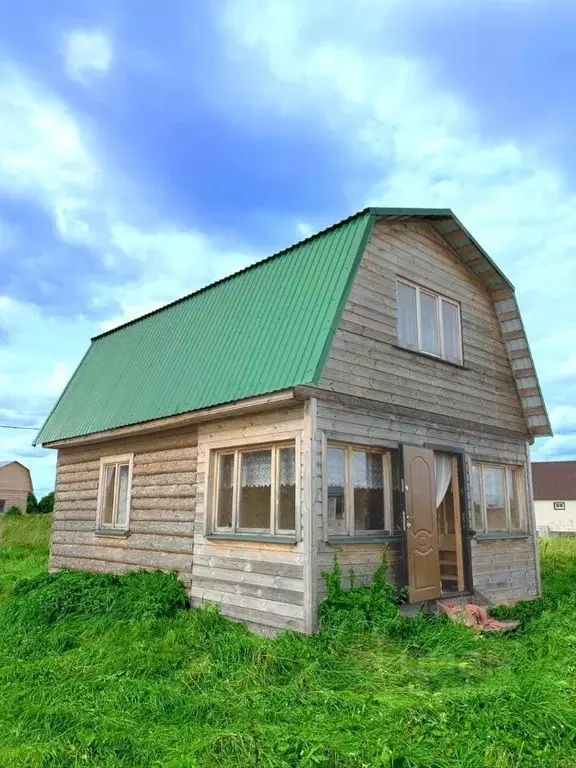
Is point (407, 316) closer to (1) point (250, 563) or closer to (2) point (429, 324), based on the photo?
(2) point (429, 324)

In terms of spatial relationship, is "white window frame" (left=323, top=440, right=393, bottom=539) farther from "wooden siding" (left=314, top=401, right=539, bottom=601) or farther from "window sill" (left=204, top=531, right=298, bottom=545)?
"window sill" (left=204, top=531, right=298, bottom=545)

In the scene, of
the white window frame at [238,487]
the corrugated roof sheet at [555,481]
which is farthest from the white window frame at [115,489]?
the corrugated roof sheet at [555,481]

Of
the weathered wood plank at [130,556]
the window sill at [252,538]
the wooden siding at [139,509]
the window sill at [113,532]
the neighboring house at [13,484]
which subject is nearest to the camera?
the window sill at [252,538]

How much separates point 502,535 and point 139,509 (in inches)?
270

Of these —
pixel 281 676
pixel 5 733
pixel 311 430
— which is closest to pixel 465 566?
pixel 311 430

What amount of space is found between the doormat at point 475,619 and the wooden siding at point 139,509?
413 cm

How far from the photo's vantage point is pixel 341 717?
4.99 metres

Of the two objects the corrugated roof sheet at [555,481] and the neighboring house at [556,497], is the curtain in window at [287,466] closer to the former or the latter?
the neighboring house at [556,497]

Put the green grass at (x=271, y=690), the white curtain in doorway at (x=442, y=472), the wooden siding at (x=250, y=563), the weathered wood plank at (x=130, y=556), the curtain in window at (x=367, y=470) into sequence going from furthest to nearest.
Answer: the white curtain in doorway at (x=442, y=472) → the weathered wood plank at (x=130, y=556) → the curtain in window at (x=367, y=470) → the wooden siding at (x=250, y=563) → the green grass at (x=271, y=690)

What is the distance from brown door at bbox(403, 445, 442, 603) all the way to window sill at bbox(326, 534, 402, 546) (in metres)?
0.22

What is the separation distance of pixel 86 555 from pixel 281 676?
24.4ft

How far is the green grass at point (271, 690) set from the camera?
175 inches

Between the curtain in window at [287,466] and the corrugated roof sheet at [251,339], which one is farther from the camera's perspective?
the corrugated roof sheet at [251,339]

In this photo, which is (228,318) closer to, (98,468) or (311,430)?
(311,430)
